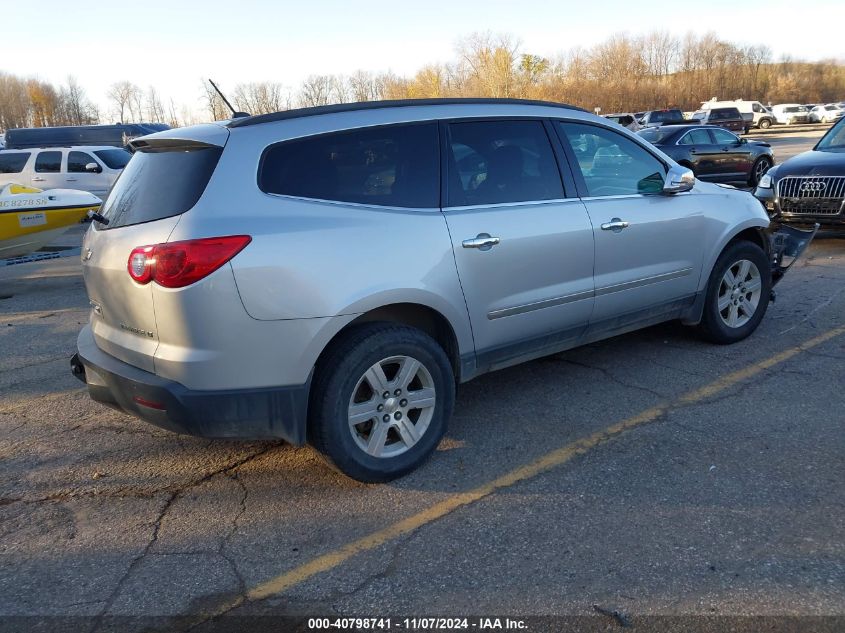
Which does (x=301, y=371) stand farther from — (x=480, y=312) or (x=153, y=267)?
(x=480, y=312)

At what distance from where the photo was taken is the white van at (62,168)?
16766mm

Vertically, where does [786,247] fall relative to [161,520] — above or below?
above

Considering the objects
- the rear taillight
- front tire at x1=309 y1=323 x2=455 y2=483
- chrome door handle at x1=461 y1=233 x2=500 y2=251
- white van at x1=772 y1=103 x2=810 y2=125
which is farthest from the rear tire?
white van at x1=772 y1=103 x2=810 y2=125

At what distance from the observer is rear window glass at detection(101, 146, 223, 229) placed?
10.6ft

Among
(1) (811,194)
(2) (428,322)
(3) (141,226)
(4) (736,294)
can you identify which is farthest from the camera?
(1) (811,194)

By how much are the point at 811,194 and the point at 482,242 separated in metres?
6.90

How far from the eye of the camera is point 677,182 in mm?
4805

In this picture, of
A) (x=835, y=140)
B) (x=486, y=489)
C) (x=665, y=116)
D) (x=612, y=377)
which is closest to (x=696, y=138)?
(x=835, y=140)

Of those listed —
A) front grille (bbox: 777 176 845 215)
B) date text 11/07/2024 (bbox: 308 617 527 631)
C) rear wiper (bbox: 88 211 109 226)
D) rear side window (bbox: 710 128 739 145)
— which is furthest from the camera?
rear side window (bbox: 710 128 739 145)

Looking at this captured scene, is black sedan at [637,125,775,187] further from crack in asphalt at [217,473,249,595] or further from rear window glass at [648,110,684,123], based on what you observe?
rear window glass at [648,110,684,123]

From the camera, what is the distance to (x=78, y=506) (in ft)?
11.5

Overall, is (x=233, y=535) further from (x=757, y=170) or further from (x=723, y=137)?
(x=757, y=170)

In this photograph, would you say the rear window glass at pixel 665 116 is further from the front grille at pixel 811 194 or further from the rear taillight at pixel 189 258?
the rear taillight at pixel 189 258

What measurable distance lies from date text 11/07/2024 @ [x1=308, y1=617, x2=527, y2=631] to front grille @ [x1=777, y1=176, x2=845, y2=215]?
8.05 meters
